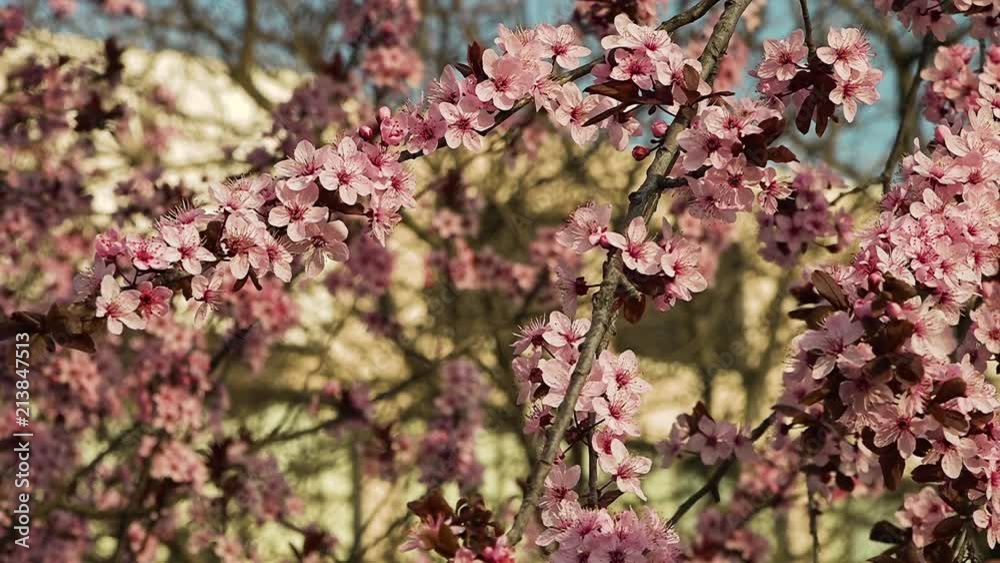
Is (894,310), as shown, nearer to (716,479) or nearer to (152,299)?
(716,479)

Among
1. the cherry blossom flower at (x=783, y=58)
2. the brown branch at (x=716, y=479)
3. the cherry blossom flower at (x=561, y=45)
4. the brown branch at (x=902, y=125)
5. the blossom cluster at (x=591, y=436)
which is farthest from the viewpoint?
the brown branch at (x=902, y=125)

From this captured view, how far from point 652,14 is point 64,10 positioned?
14.5ft

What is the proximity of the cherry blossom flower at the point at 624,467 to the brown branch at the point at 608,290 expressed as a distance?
13 centimetres

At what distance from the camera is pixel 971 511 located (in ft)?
6.73

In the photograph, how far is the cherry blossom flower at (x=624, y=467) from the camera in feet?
5.87

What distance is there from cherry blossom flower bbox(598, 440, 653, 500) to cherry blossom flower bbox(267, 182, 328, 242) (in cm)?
64

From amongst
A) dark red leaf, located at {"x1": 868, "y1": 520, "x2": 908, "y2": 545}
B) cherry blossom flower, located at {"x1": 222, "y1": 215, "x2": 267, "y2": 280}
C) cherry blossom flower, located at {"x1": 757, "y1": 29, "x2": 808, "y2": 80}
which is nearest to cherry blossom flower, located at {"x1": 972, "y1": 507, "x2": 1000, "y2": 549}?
dark red leaf, located at {"x1": 868, "y1": 520, "x2": 908, "y2": 545}

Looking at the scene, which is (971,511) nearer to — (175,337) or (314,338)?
(175,337)

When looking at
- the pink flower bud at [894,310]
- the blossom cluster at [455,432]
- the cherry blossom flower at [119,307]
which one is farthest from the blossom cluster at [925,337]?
the blossom cluster at [455,432]

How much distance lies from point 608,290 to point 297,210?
0.57 metres

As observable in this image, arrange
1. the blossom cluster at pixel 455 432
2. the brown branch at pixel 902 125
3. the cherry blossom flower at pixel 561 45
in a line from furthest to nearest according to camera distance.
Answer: the blossom cluster at pixel 455 432
the brown branch at pixel 902 125
the cherry blossom flower at pixel 561 45

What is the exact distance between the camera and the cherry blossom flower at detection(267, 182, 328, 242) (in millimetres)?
1887

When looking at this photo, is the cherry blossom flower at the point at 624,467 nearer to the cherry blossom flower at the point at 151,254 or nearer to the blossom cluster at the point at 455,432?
the cherry blossom flower at the point at 151,254

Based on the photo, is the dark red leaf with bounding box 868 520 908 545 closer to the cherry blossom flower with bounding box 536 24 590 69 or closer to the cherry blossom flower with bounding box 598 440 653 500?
the cherry blossom flower with bounding box 598 440 653 500
